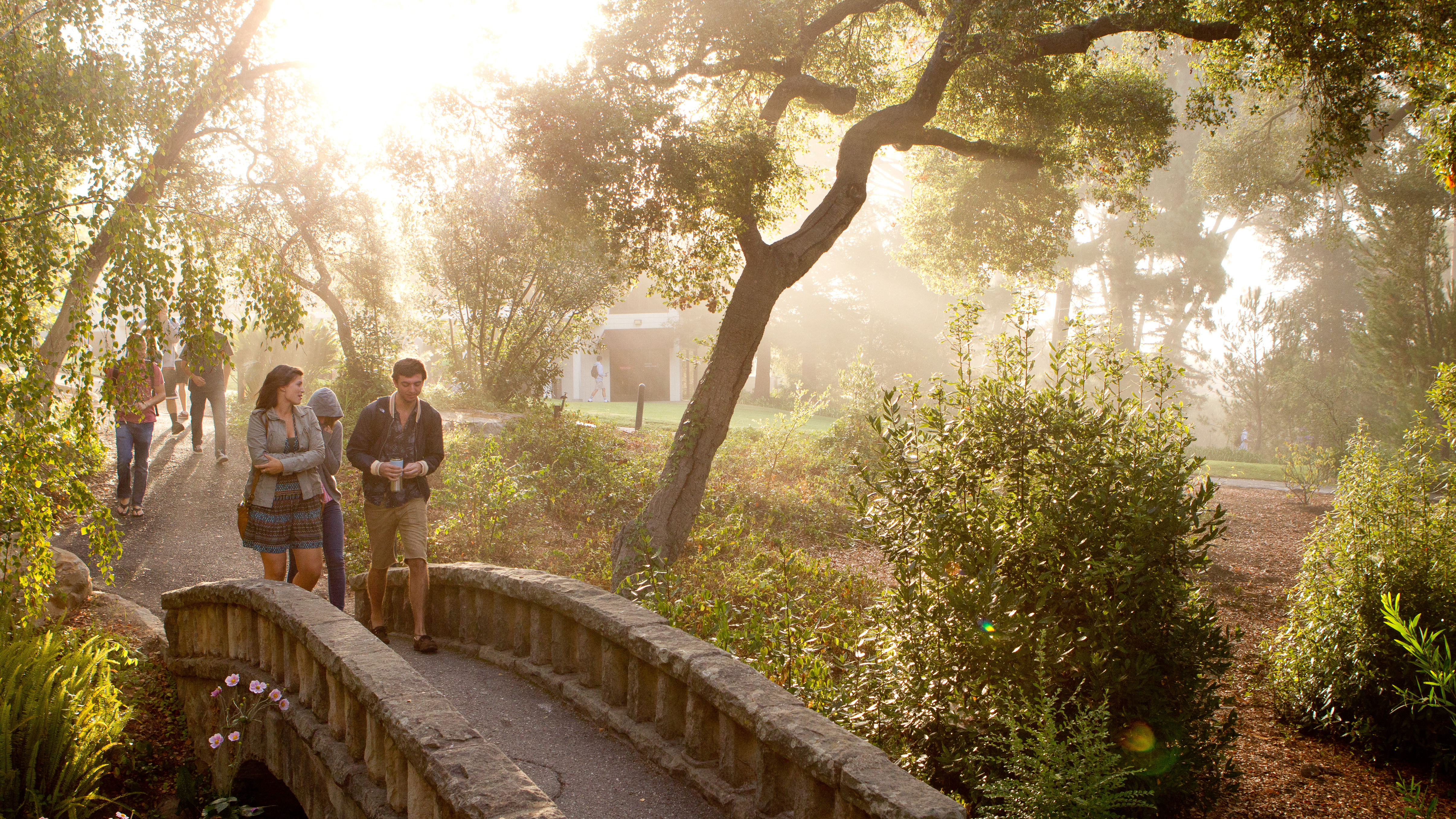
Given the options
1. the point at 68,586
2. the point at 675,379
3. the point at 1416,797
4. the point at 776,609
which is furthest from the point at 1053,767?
the point at 675,379

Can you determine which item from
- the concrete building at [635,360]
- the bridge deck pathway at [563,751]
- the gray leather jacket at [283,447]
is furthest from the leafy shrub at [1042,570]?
the concrete building at [635,360]

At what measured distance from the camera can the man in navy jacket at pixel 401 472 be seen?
18.6ft

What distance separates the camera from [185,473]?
40.3 feet

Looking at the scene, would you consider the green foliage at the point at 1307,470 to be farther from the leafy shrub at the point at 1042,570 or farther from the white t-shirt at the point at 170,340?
the white t-shirt at the point at 170,340

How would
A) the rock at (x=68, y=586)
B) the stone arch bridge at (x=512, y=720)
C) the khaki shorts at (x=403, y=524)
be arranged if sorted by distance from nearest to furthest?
the stone arch bridge at (x=512, y=720)
the khaki shorts at (x=403, y=524)
the rock at (x=68, y=586)

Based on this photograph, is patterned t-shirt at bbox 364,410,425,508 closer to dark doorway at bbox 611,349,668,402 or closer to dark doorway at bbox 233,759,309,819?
dark doorway at bbox 233,759,309,819

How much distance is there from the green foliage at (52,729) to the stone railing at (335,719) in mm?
578

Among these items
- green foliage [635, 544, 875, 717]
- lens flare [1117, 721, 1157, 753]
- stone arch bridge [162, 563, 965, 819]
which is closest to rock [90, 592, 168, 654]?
stone arch bridge [162, 563, 965, 819]

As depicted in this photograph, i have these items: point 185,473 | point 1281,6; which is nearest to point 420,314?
point 185,473

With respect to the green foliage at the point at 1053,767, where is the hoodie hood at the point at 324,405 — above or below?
above

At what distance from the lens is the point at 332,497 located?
19.9ft

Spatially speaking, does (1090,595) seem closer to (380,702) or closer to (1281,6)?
(380,702)

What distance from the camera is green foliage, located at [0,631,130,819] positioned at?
4824mm

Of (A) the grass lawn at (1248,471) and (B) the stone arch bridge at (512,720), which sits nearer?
(B) the stone arch bridge at (512,720)
